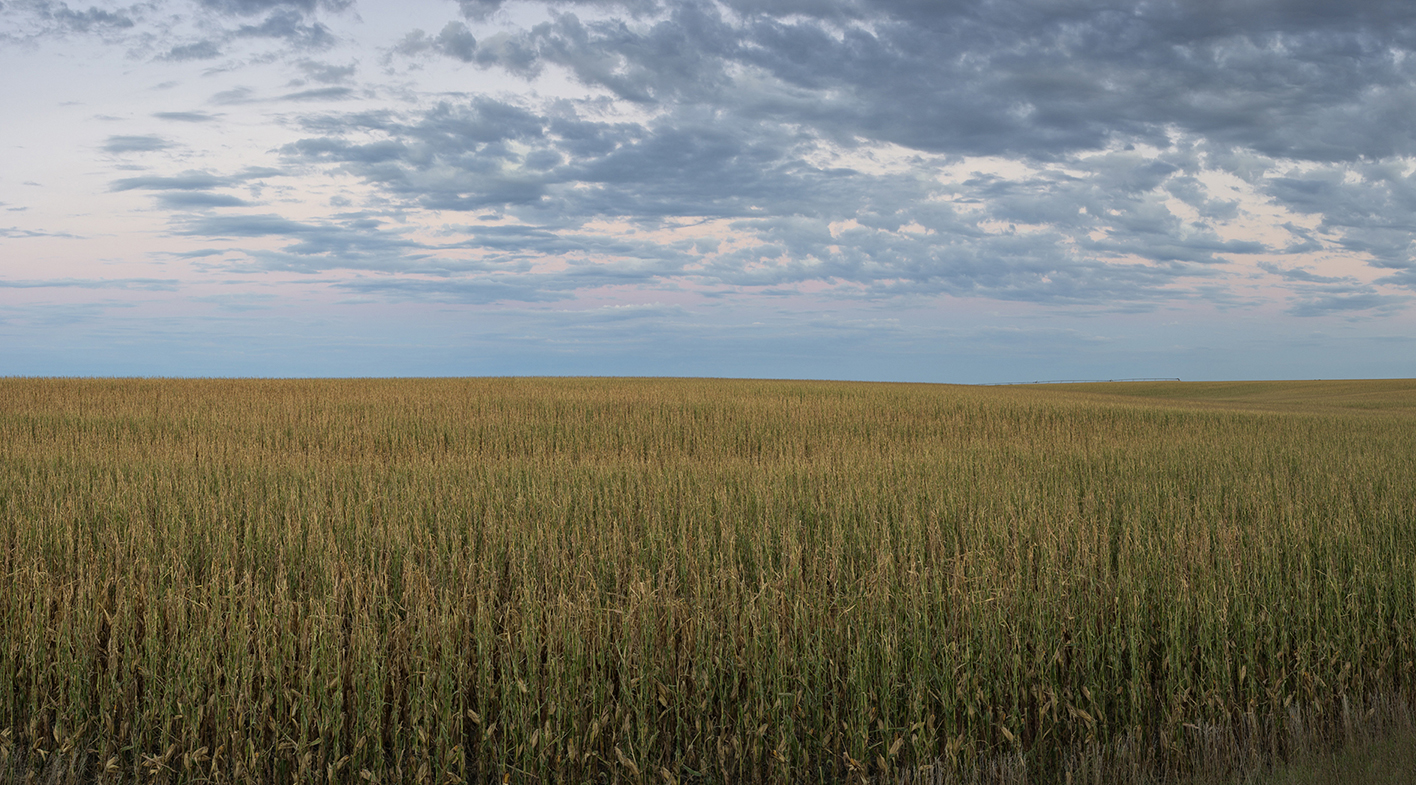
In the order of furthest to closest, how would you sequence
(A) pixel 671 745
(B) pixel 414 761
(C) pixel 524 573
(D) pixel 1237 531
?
(D) pixel 1237 531
(C) pixel 524 573
(A) pixel 671 745
(B) pixel 414 761

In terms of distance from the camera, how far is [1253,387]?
52094 millimetres

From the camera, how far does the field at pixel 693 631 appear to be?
3.88 meters

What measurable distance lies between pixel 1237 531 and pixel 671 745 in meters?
5.27

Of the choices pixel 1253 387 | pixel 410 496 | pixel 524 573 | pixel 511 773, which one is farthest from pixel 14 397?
pixel 1253 387

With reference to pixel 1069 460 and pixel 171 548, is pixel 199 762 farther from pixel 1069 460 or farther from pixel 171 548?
pixel 1069 460

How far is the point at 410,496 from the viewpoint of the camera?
8039mm

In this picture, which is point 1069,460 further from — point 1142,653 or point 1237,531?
point 1142,653

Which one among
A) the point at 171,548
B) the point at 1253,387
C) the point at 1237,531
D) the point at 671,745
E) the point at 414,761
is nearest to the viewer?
the point at 414,761

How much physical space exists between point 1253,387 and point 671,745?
59.4m

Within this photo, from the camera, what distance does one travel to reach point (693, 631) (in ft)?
14.8

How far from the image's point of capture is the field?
388 centimetres

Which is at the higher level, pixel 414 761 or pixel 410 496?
pixel 410 496

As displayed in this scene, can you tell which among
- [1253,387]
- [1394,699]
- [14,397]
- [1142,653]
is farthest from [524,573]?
[1253,387]

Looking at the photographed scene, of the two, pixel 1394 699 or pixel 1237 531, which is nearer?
pixel 1394 699
